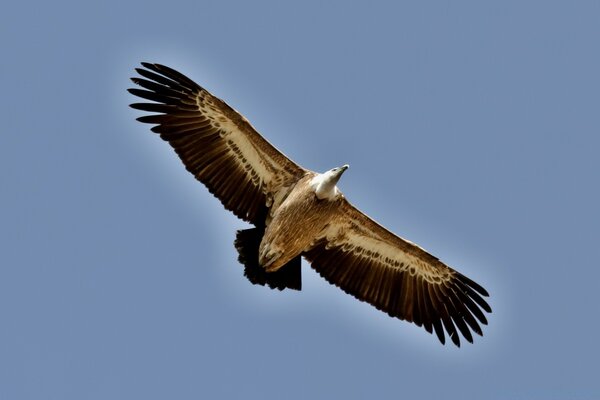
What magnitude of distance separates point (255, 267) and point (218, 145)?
7.17 feet

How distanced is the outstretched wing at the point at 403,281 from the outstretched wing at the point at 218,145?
144 centimetres

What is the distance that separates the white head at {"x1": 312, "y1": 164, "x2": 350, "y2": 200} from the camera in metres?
21.1

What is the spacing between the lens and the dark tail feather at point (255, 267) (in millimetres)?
21531

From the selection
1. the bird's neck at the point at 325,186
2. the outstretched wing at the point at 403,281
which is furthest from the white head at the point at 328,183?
the outstretched wing at the point at 403,281

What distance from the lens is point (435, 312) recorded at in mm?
22781

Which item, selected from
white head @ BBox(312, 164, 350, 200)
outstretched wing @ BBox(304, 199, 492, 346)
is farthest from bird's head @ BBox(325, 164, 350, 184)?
outstretched wing @ BBox(304, 199, 492, 346)

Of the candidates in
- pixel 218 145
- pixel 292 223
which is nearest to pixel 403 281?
pixel 292 223

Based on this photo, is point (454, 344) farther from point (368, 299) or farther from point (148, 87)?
point (148, 87)

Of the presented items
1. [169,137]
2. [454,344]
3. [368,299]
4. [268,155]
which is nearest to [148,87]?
[169,137]

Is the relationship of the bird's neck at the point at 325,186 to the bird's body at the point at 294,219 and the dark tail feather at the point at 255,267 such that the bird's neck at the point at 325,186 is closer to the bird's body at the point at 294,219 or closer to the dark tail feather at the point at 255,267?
the bird's body at the point at 294,219

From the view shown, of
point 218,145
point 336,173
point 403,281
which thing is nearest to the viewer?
point 336,173

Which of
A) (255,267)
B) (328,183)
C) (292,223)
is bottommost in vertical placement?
(255,267)

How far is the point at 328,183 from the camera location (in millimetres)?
21188

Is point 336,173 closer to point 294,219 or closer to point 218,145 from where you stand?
point 294,219
